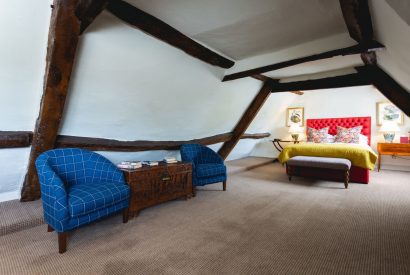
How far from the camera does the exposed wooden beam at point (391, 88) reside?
378cm

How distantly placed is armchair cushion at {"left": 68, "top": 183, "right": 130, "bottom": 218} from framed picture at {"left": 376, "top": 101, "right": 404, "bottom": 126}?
268 inches

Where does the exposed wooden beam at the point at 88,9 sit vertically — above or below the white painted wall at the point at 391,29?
above

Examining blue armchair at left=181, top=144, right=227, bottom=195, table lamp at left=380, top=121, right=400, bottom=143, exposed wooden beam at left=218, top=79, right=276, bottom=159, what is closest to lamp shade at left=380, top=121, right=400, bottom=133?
table lamp at left=380, top=121, right=400, bottom=143

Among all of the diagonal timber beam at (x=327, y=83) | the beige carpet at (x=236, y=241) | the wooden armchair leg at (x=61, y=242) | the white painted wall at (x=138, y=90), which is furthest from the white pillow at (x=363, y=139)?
the wooden armchair leg at (x=61, y=242)

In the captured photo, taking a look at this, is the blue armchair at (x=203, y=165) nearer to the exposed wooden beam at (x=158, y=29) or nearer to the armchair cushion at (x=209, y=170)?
the armchair cushion at (x=209, y=170)

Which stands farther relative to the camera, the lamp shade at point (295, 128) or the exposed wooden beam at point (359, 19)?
the lamp shade at point (295, 128)

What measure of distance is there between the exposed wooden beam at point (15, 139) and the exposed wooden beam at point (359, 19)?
10.6ft

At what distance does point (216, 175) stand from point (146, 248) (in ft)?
6.68

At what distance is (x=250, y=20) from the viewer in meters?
2.49

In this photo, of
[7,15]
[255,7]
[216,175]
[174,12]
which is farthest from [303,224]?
[7,15]

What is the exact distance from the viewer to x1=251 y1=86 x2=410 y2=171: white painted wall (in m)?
6.26

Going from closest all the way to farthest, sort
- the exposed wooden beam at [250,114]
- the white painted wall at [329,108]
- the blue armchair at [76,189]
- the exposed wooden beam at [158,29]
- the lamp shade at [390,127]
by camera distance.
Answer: the blue armchair at [76,189]
the exposed wooden beam at [158,29]
the exposed wooden beam at [250,114]
the lamp shade at [390,127]
the white painted wall at [329,108]

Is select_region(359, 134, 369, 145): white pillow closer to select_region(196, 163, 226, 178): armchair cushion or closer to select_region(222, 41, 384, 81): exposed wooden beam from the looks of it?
select_region(222, 41, 384, 81): exposed wooden beam

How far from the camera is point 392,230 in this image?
8.25 feet
